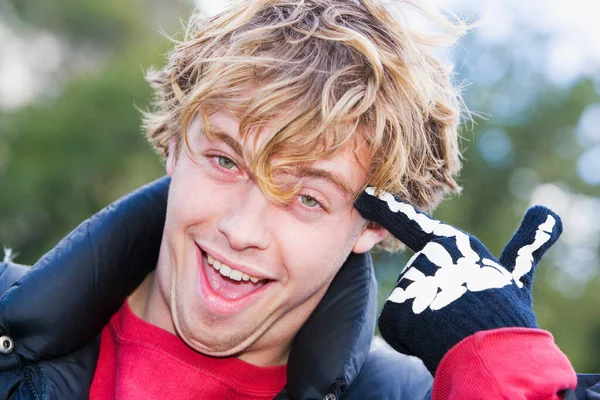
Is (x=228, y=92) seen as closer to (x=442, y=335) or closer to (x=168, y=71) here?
(x=168, y=71)

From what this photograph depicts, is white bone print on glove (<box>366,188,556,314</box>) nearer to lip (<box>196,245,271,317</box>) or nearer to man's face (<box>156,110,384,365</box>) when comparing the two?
man's face (<box>156,110,384,365</box>)

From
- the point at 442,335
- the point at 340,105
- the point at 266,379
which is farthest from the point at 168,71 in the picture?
the point at 442,335

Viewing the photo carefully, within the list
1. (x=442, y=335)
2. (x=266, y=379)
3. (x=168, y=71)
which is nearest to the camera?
(x=442, y=335)

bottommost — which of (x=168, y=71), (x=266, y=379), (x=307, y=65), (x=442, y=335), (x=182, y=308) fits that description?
(x=266, y=379)

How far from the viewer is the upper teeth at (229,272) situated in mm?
2529

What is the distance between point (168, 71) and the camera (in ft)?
9.78

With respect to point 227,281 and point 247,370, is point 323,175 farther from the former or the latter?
point 247,370

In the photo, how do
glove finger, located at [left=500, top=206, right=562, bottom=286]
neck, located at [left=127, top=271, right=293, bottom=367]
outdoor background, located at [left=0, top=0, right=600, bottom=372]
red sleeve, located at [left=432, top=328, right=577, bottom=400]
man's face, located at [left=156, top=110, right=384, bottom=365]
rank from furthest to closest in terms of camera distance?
outdoor background, located at [left=0, top=0, right=600, bottom=372], neck, located at [left=127, top=271, right=293, bottom=367], man's face, located at [left=156, top=110, right=384, bottom=365], glove finger, located at [left=500, top=206, right=562, bottom=286], red sleeve, located at [left=432, top=328, right=577, bottom=400]

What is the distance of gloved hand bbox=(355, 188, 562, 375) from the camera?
2182 millimetres

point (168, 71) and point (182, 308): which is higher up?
point (168, 71)

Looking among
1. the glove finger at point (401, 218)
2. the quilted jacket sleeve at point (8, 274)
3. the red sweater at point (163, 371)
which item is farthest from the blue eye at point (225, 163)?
the quilted jacket sleeve at point (8, 274)

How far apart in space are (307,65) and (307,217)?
1.58 ft

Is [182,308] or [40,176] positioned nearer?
[182,308]

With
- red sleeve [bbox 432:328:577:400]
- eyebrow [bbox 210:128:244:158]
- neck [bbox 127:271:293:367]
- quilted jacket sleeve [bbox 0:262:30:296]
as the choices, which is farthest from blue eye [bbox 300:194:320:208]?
quilted jacket sleeve [bbox 0:262:30:296]
